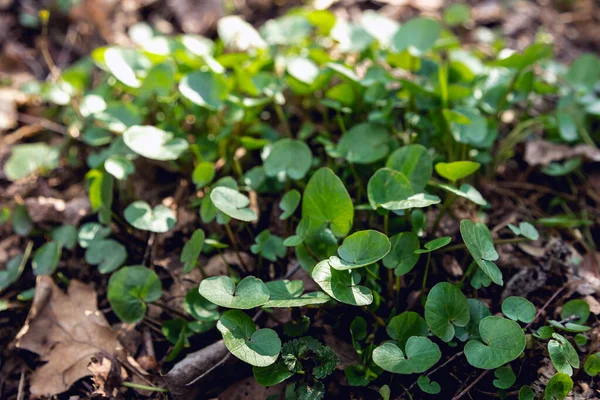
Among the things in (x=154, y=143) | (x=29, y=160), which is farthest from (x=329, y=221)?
(x=29, y=160)

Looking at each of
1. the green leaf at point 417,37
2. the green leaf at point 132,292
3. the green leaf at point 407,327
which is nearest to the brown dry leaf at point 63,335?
the green leaf at point 132,292

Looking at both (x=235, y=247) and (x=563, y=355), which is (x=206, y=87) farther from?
(x=563, y=355)

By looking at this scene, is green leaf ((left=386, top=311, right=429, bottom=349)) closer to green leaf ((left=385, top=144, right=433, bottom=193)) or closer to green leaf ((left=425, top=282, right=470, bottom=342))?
green leaf ((left=425, top=282, right=470, bottom=342))

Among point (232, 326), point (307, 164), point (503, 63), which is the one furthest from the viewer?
point (503, 63)

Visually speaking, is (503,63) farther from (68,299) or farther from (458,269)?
(68,299)

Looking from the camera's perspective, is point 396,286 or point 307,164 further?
point 307,164

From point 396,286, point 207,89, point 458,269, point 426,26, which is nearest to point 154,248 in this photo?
point 207,89
